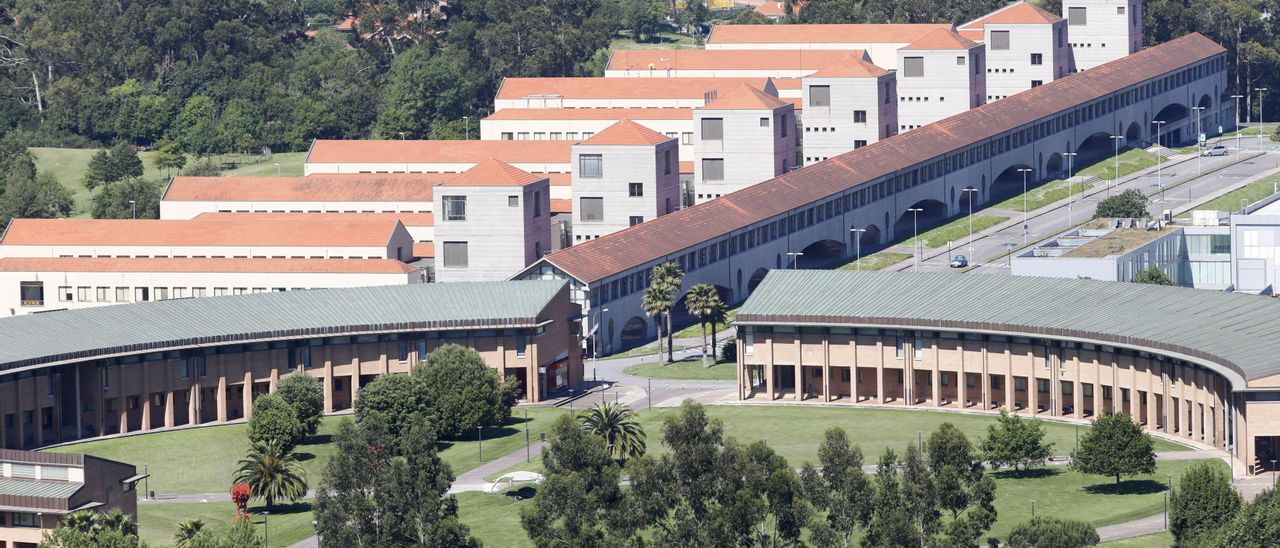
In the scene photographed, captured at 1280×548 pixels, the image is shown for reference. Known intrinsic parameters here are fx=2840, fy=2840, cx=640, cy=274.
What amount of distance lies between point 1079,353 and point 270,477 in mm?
54555

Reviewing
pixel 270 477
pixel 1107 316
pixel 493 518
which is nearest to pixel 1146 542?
pixel 1107 316

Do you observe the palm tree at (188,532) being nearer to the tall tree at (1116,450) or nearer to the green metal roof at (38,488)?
the green metal roof at (38,488)

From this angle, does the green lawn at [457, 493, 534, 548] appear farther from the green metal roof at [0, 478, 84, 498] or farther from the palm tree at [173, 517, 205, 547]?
the green metal roof at [0, 478, 84, 498]

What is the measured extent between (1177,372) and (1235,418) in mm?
9840

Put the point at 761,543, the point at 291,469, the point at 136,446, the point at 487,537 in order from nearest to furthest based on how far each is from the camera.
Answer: the point at 761,543
the point at 487,537
the point at 291,469
the point at 136,446

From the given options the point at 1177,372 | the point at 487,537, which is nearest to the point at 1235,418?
the point at 1177,372

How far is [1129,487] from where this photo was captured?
548 feet

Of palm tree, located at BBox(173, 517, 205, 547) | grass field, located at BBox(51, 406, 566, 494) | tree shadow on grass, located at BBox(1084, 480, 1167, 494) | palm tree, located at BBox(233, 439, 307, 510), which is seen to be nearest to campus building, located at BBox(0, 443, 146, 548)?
palm tree, located at BBox(173, 517, 205, 547)

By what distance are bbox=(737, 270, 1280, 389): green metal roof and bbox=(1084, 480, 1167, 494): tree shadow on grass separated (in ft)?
26.4

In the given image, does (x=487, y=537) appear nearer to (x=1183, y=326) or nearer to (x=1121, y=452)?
(x=1121, y=452)

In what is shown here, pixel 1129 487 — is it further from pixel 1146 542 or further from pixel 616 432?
pixel 616 432

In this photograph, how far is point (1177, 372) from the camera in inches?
7101

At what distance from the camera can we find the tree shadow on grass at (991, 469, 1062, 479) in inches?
6737

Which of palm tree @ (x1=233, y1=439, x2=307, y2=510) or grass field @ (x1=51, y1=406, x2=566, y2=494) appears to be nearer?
palm tree @ (x1=233, y1=439, x2=307, y2=510)
